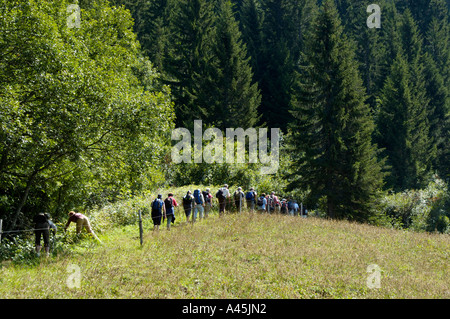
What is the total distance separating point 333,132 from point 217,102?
15.3 meters

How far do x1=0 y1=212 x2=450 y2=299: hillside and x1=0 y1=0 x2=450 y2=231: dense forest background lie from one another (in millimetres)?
3501

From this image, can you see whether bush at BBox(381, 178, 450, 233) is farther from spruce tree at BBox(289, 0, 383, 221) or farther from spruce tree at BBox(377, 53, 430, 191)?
spruce tree at BBox(289, 0, 383, 221)

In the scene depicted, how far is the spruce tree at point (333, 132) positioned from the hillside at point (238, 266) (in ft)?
35.1

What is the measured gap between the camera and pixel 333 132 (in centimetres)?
3061

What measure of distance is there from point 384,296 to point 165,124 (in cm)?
1082

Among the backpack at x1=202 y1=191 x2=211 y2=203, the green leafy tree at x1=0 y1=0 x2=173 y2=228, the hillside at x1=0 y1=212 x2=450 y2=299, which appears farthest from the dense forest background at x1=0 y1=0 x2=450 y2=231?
the hillside at x1=0 y1=212 x2=450 y2=299

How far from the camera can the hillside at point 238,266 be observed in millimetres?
10539

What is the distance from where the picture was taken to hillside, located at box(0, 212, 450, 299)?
10.5 meters

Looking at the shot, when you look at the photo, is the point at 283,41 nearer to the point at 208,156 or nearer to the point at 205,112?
the point at 205,112

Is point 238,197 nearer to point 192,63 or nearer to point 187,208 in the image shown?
point 187,208

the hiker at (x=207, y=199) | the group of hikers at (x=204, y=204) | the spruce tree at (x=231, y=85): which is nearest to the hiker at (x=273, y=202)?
the group of hikers at (x=204, y=204)

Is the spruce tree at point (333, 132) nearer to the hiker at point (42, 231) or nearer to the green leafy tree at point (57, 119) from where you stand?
the green leafy tree at point (57, 119)
